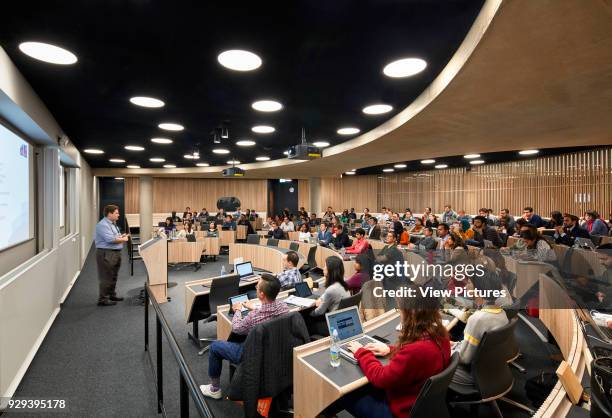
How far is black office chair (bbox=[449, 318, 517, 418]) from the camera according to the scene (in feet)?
8.00

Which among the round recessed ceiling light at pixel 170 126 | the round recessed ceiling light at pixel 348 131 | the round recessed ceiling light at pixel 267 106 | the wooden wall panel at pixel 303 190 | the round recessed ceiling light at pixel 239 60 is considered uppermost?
the round recessed ceiling light at pixel 348 131

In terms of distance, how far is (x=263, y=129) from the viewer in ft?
22.6

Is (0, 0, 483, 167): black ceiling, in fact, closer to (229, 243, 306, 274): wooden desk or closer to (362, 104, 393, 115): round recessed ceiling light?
(362, 104, 393, 115): round recessed ceiling light

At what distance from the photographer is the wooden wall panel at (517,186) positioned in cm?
1014

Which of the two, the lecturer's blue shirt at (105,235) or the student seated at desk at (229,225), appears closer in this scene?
the lecturer's blue shirt at (105,235)

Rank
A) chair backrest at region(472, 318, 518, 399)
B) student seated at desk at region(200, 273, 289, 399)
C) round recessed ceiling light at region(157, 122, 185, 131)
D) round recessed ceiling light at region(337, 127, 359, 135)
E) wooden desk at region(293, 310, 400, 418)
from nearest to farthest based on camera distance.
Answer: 1. wooden desk at region(293, 310, 400, 418)
2. chair backrest at region(472, 318, 518, 399)
3. student seated at desk at region(200, 273, 289, 399)
4. round recessed ceiling light at region(157, 122, 185, 131)
5. round recessed ceiling light at region(337, 127, 359, 135)

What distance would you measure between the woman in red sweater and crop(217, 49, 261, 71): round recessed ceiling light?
9.24 feet

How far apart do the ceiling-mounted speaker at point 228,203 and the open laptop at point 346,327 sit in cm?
1786

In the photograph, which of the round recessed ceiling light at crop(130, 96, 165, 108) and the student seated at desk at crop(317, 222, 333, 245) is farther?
the student seated at desk at crop(317, 222, 333, 245)

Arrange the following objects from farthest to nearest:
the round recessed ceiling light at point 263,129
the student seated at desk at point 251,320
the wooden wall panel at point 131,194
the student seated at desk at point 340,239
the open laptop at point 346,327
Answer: the wooden wall panel at point 131,194 < the student seated at desk at point 340,239 < the round recessed ceiling light at point 263,129 < the student seated at desk at point 251,320 < the open laptop at point 346,327

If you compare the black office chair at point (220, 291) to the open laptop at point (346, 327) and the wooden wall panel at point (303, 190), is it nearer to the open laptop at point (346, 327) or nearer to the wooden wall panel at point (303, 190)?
the open laptop at point (346, 327)

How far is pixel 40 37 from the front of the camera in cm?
294

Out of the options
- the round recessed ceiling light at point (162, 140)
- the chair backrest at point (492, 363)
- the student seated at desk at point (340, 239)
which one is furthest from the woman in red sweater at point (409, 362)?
the round recessed ceiling light at point (162, 140)

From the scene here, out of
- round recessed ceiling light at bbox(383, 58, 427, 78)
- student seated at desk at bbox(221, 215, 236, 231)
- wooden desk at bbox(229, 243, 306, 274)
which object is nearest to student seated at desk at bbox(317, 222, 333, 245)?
wooden desk at bbox(229, 243, 306, 274)
